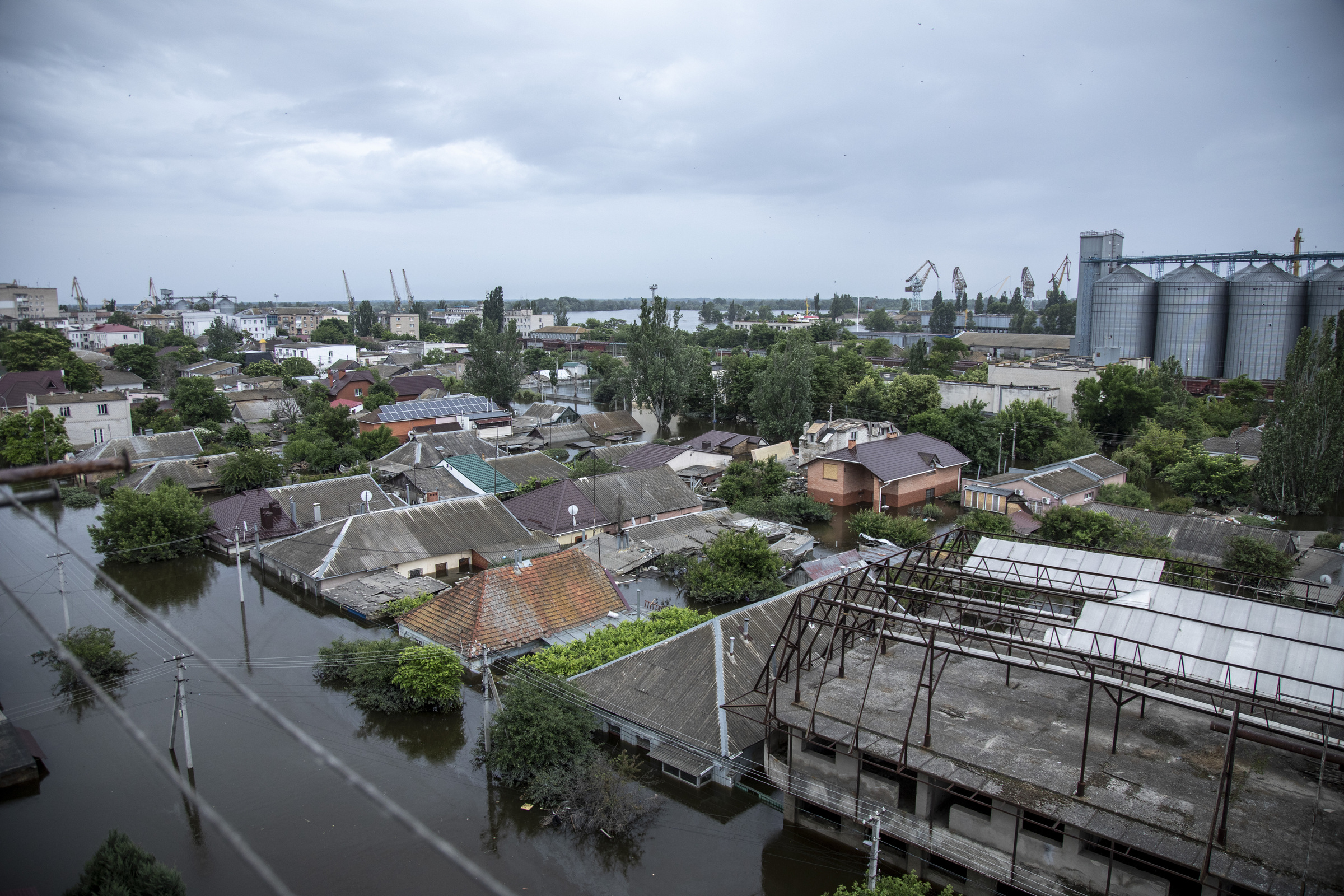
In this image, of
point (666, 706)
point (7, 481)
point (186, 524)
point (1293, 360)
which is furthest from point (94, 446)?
point (1293, 360)

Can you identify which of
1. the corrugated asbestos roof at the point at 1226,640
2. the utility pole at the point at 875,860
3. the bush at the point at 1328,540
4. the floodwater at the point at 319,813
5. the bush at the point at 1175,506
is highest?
the corrugated asbestos roof at the point at 1226,640

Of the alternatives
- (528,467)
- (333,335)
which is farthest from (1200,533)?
(333,335)

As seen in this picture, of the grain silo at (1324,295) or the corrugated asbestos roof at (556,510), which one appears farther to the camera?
the grain silo at (1324,295)

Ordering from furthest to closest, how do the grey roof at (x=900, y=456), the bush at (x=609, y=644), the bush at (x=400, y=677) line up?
1. the grey roof at (x=900, y=456)
2. the bush at (x=400, y=677)
3. the bush at (x=609, y=644)

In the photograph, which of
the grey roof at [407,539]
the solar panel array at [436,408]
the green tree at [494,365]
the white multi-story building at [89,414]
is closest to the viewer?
the grey roof at [407,539]

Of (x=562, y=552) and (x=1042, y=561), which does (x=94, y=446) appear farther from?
(x=1042, y=561)

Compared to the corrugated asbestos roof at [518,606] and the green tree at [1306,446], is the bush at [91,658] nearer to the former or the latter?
the corrugated asbestos roof at [518,606]

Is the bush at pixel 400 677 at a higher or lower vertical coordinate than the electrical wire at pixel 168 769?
lower

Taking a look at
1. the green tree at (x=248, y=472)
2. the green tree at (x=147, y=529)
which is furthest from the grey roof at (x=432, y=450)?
the green tree at (x=147, y=529)
